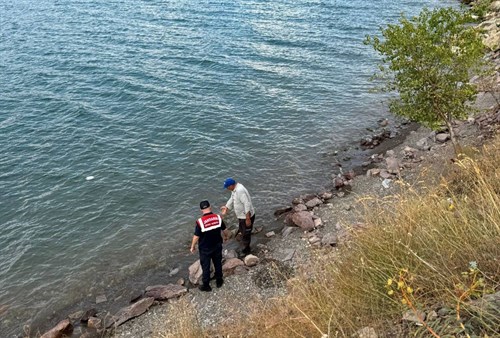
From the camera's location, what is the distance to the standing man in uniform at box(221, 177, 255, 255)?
1295 cm

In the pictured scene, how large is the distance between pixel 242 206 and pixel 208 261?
7.16 feet

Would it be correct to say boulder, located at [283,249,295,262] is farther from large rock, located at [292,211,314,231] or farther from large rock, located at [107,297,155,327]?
large rock, located at [107,297,155,327]

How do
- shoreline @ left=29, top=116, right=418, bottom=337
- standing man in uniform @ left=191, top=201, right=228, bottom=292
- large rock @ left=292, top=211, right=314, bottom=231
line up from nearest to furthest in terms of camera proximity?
1. standing man in uniform @ left=191, top=201, right=228, bottom=292
2. shoreline @ left=29, top=116, right=418, bottom=337
3. large rock @ left=292, top=211, right=314, bottom=231

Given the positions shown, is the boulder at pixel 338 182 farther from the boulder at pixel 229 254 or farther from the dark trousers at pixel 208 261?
the dark trousers at pixel 208 261

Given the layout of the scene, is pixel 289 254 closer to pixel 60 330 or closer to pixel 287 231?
pixel 287 231

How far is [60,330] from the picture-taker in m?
11.6

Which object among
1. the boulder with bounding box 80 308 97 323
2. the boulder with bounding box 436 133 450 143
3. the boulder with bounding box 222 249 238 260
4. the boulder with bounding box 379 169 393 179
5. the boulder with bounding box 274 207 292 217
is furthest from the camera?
the boulder with bounding box 436 133 450 143

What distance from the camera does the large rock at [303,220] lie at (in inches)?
586

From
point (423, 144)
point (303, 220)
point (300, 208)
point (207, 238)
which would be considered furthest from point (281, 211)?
point (423, 144)

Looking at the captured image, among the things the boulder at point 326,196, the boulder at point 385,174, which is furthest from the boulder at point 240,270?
the boulder at point 385,174

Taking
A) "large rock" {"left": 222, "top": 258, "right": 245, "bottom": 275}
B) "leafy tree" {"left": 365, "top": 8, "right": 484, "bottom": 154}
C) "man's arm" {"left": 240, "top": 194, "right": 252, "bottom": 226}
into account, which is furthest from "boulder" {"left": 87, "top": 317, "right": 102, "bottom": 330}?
"leafy tree" {"left": 365, "top": 8, "right": 484, "bottom": 154}

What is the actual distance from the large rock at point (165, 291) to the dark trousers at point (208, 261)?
90 centimetres

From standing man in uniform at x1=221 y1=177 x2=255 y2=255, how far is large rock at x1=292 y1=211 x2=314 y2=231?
85.4 inches

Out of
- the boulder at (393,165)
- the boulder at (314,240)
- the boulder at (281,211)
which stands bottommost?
the boulder at (281,211)
